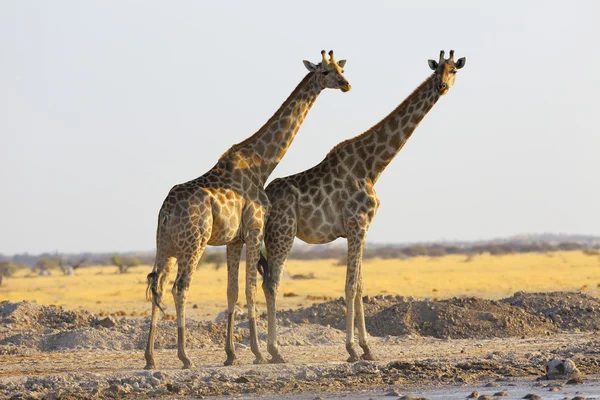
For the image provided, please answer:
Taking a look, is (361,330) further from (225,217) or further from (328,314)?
(328,314)

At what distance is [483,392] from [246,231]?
4170 millimetres

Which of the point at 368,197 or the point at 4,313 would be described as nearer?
the point at 368,197

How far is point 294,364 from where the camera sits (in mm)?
14250

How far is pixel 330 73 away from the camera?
1525 centimetres

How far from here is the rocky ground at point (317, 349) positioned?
41.5 ft

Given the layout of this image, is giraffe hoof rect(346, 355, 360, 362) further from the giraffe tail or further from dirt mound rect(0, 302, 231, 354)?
dirt mound rect(0, 302, 231, 354)

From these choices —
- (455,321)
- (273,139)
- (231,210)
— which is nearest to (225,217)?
(231,210)

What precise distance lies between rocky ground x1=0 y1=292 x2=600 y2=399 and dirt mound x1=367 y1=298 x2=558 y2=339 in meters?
0.02

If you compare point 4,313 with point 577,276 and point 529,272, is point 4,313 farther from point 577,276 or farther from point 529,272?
point 529,272

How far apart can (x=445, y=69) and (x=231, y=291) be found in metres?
4.60

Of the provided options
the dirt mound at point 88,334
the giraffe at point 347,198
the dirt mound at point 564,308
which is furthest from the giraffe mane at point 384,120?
the dirt mound at point 564,308

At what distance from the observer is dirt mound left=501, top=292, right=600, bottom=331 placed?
1970cm

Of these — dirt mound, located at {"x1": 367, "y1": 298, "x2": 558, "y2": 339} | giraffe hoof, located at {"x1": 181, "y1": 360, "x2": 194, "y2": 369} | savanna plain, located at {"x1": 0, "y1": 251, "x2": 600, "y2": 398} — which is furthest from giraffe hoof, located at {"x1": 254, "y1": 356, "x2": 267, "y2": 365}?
dirt mound, located at {"x1": 367, "y1": 298, "x2": 558, "y2": 339}

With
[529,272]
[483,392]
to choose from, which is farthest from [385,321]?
[529,272]
